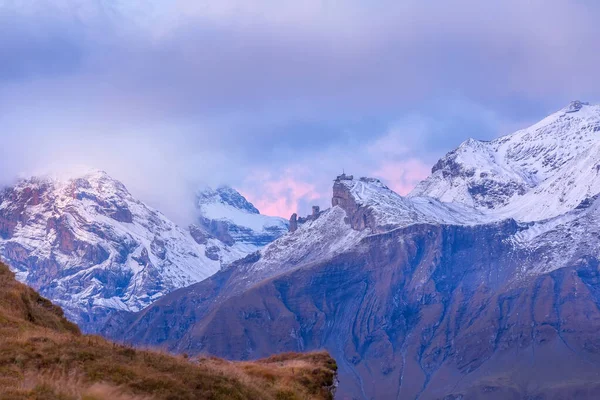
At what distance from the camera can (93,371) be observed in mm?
35906

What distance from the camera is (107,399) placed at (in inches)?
1261

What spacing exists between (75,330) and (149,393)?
13647mm

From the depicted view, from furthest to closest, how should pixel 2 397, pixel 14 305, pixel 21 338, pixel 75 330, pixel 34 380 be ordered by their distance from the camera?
1. pixel 75 330
2. pixel 14 305
3. pixel 21 338
4. pixel 34 380
5. pixel 2 397

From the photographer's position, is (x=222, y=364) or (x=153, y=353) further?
(x=222, y=364)

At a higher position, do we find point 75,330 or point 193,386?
point 75,330

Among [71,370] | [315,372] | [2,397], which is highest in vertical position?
[315,372]

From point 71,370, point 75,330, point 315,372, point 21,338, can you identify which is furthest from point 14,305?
point 315,372

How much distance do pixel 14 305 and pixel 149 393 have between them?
12.0 meters

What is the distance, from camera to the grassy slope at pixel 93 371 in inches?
1295

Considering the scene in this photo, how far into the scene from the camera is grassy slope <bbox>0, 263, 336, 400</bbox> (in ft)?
108

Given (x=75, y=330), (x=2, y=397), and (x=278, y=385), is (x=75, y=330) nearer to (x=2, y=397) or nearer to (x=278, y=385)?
(x=278, y=385)

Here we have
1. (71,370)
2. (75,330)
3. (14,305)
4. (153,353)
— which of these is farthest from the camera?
(75,330)

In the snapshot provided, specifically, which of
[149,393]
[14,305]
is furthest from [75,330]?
[149,393]

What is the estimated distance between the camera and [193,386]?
124ft
